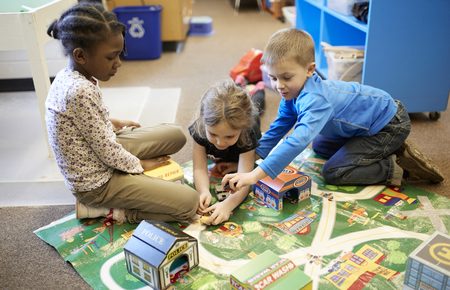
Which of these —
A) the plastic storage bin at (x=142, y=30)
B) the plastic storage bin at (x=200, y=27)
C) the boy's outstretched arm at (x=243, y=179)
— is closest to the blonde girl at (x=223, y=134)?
the boy's outstretched arm at (x=243, y=179)

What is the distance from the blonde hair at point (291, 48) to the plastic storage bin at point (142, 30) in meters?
1.67

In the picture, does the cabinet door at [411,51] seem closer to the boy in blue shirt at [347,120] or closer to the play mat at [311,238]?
the boy in blue shirt at [347,120]

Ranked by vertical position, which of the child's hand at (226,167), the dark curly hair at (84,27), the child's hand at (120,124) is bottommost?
the child's hand at (226,167)

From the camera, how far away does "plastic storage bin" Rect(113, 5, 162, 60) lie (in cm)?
262

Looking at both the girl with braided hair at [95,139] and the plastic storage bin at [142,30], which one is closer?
the girl with braided hair at [95,139]

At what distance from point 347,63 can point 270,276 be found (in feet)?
3.92

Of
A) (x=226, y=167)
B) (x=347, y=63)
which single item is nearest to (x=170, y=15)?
(x=347, y=63)

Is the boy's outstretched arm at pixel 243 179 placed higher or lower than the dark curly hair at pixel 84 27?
lower

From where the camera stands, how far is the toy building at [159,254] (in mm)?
870

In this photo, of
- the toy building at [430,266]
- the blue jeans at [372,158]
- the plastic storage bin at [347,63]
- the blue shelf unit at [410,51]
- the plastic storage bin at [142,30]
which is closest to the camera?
the toy building at [430,266]

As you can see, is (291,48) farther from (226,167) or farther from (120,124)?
(120,124)

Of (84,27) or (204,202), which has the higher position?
(84,27)

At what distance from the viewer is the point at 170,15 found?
110 inches

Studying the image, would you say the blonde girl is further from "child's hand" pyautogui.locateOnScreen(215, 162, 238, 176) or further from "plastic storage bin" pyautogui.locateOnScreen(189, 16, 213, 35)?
"plastic storage bin" pyautogui.locateOnScreen(189, 16, 213, 35)
